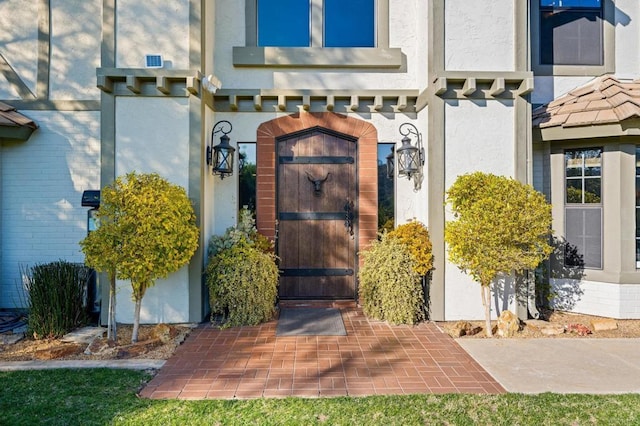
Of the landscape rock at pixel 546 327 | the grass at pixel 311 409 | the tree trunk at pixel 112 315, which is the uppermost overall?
the tree trunk at pixel 112 315

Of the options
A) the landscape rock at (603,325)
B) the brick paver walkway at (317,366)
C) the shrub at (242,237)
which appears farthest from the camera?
the shrub at (242,237)

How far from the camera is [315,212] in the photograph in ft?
18.1

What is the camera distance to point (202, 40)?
4797 millimetres

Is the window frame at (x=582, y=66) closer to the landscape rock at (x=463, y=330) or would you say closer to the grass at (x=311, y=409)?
the landscape rock at (x=463, y=330)

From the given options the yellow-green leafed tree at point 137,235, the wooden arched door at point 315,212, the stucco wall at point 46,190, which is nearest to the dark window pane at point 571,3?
the wooden arched door at point 315,212

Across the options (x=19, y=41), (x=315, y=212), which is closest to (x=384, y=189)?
(x=315, y=212)

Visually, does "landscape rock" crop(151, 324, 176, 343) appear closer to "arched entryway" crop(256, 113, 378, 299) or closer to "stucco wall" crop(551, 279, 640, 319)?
"arched entryway" crop(256, 113, 378, 299)

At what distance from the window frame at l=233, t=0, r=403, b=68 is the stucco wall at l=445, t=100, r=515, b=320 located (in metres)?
1.32

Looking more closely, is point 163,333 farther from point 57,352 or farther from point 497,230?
point 497,230

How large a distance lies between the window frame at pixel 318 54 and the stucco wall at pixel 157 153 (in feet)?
4.47

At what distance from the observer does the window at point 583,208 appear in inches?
198

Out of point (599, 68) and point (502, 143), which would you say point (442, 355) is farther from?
point (599, 68)

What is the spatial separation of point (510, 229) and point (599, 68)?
353 centimetres

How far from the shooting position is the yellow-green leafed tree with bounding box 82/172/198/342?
12.9 feet
